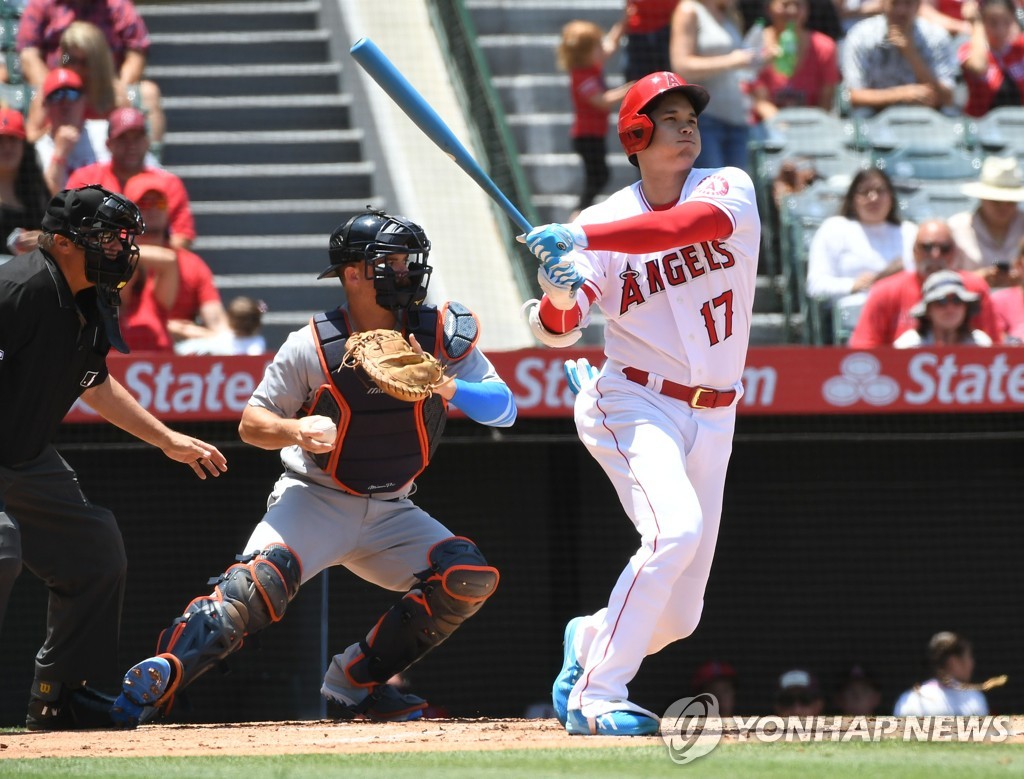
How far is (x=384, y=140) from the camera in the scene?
352 inches

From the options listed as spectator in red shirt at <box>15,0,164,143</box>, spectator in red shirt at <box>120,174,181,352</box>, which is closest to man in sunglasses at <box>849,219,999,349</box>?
spectator in red shirt at <box>120,174,181,352</box>

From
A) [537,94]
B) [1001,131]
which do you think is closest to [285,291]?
[537,94]

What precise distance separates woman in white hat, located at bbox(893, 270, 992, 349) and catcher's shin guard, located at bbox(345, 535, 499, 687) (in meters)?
2.63

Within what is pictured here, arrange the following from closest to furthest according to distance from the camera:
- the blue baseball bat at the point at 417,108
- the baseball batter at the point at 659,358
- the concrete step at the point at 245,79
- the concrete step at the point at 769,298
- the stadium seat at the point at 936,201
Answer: the baseball batter at the point at 659,358 < the blue baseball bat at the point at 417,108 < the concrete step at the point at 769,298 < the stadium seat at the point at 936,201 < the concrete step at the point at 245,79

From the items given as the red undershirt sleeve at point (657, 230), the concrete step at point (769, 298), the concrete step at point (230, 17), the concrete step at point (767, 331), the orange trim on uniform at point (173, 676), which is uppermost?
the concrete step at point (230, 17)

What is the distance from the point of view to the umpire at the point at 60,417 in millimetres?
4391

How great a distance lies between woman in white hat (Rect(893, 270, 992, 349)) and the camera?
6.60 meters

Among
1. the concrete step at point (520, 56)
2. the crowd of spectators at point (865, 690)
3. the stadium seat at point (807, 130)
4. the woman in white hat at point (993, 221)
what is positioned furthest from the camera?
the concrete step at point (520, 56)

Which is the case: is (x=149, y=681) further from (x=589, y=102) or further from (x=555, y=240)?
(x=589, y=102)

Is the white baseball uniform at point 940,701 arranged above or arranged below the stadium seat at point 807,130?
below

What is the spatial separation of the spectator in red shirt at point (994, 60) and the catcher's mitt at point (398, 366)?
597 cm

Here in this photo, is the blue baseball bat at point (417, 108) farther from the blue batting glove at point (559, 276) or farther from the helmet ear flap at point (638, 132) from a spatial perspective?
the blue batting glove at point (559, 276)

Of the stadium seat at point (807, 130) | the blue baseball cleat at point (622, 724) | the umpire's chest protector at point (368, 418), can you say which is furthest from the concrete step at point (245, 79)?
the blue baseball cleat at point (622, 724)

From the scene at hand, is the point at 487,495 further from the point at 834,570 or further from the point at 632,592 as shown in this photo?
the point at 632,592
